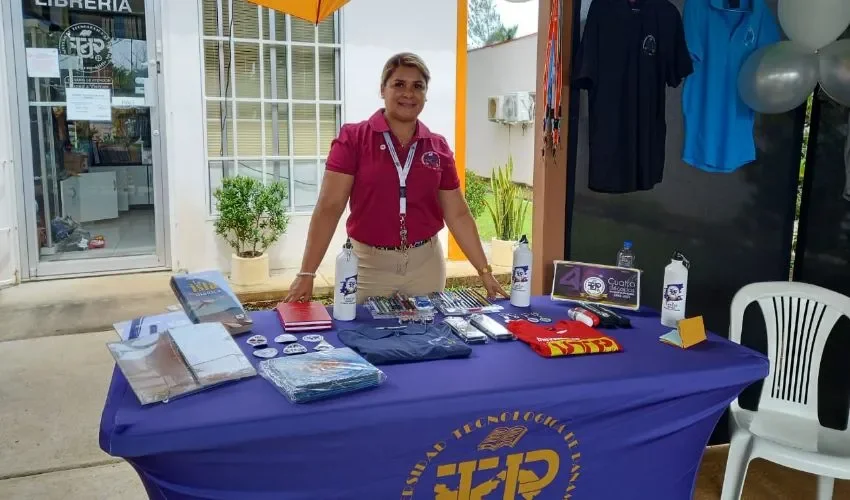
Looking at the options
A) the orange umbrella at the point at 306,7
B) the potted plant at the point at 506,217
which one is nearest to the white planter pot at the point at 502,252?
the potted plant at the point at 506,217

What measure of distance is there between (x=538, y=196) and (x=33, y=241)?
4166 mm

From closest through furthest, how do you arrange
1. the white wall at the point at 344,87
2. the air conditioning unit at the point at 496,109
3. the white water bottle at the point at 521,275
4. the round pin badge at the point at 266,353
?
the round pin badge at the point at 266,353 → the white water bottle at the point at 521,275 → the white wall at the point at 344,87 → the air conditioning unit at the point at 496,109

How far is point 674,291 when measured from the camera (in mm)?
2287

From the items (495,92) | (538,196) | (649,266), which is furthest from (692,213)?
(495,92)

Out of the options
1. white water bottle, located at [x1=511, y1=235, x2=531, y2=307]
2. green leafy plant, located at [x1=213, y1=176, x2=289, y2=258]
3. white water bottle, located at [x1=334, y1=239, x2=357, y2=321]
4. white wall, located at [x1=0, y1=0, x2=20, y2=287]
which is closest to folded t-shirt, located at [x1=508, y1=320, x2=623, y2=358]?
white water bottle, located at [x1=511, y1=235, x2=531, y2=307]

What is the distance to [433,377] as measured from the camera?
178cm

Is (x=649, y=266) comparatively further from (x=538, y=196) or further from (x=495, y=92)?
(x=495, y=92)

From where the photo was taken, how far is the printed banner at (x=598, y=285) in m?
2.44

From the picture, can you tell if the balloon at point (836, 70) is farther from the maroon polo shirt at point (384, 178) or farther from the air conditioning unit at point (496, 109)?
the air conditioning unit at point (496, 109)

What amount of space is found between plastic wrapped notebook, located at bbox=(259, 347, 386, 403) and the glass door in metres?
4.12

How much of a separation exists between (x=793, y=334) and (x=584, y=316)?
0.92 meters

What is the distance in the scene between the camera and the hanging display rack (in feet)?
8.73

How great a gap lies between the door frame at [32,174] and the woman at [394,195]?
321 cm

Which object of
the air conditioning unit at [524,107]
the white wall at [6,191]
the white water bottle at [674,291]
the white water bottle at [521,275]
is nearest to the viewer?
the white water bottle at [674,291]
